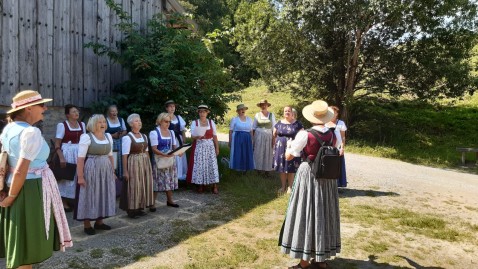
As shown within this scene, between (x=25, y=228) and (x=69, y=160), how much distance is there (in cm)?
299

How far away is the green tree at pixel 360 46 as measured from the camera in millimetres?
12555

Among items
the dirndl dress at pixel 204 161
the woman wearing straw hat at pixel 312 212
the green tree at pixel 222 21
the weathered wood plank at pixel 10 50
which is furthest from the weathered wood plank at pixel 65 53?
the green tree at pixel 222 21

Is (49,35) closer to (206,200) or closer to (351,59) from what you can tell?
(206,200)

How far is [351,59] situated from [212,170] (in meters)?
9.21

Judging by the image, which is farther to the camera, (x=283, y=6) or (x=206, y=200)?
(x=283, y=6)

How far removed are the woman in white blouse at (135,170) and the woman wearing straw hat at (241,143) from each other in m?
3.07

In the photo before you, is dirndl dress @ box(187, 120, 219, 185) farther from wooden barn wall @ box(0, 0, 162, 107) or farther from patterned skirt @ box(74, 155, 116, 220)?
patterned skirt @ box(74, 155, 116, 220)

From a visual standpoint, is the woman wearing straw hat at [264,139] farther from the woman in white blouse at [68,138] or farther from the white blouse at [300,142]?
the white blouse at [300,142]

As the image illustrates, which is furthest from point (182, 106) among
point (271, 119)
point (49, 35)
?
point (49, 35)

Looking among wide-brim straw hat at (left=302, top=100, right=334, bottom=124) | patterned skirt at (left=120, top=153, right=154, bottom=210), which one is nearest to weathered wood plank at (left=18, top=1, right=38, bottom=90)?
patterned skirt at (left=120, top=153, right=154, bottom=210)

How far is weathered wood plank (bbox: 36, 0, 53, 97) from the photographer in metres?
6.77

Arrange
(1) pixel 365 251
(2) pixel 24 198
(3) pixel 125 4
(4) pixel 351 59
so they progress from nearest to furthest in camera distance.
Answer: (2) pixel 24 198 → (1) pixel 365 251 → (3) pixel 125 4 → (4) pixel 351 59

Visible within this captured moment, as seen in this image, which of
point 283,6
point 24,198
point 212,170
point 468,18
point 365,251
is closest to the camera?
point 24,198

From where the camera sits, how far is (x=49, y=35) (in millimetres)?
6926
